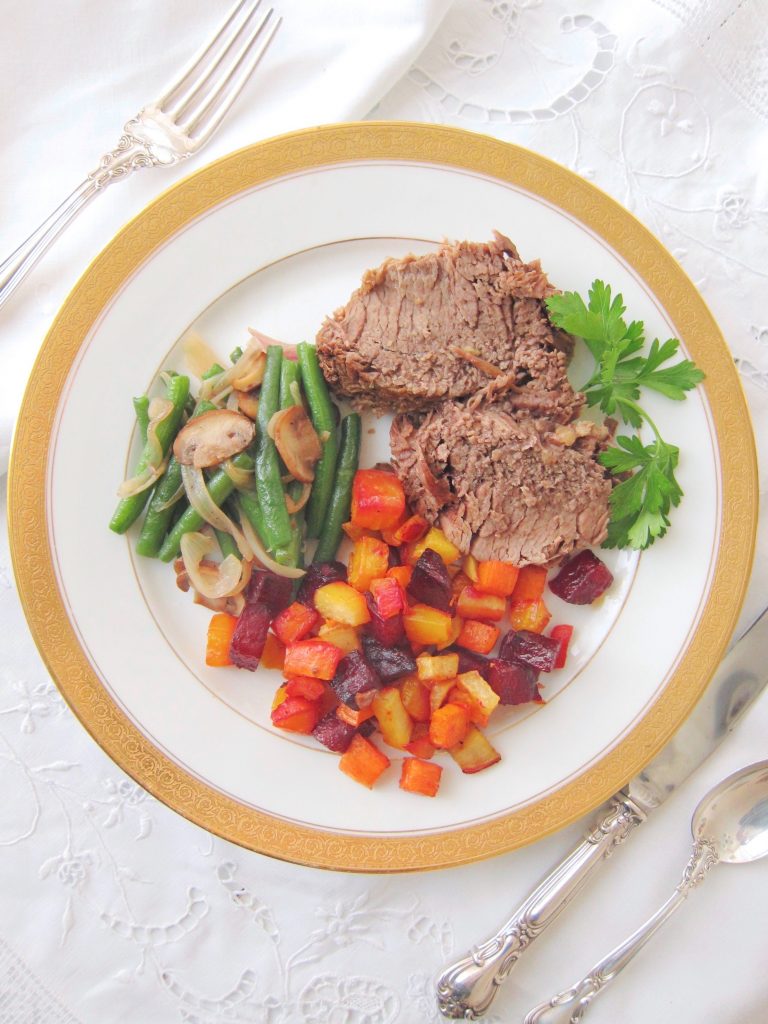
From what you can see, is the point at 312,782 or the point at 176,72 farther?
the point at 176,72

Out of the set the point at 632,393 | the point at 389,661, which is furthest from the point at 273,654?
the point at 632,393

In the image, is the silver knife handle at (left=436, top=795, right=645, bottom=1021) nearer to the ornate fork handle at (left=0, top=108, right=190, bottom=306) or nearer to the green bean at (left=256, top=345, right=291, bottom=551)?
the green bean at (left=256, top=345, right=291, bottom=551)

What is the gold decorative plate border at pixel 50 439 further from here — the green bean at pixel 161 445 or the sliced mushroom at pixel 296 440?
the sliced mushroom at pixel 296 440

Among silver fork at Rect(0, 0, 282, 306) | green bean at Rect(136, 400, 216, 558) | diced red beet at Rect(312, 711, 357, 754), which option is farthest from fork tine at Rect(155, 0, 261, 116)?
diced red beet at Rect(312, 711, 357, 754)

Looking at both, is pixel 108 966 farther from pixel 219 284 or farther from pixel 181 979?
pixel 219 284

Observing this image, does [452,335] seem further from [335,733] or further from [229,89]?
[335,733]

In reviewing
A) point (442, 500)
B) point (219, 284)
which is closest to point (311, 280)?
point (219, 284)

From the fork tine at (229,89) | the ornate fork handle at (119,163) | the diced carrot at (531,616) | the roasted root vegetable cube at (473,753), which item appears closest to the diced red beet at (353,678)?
the roasted root vegetable cube at (473,753)
